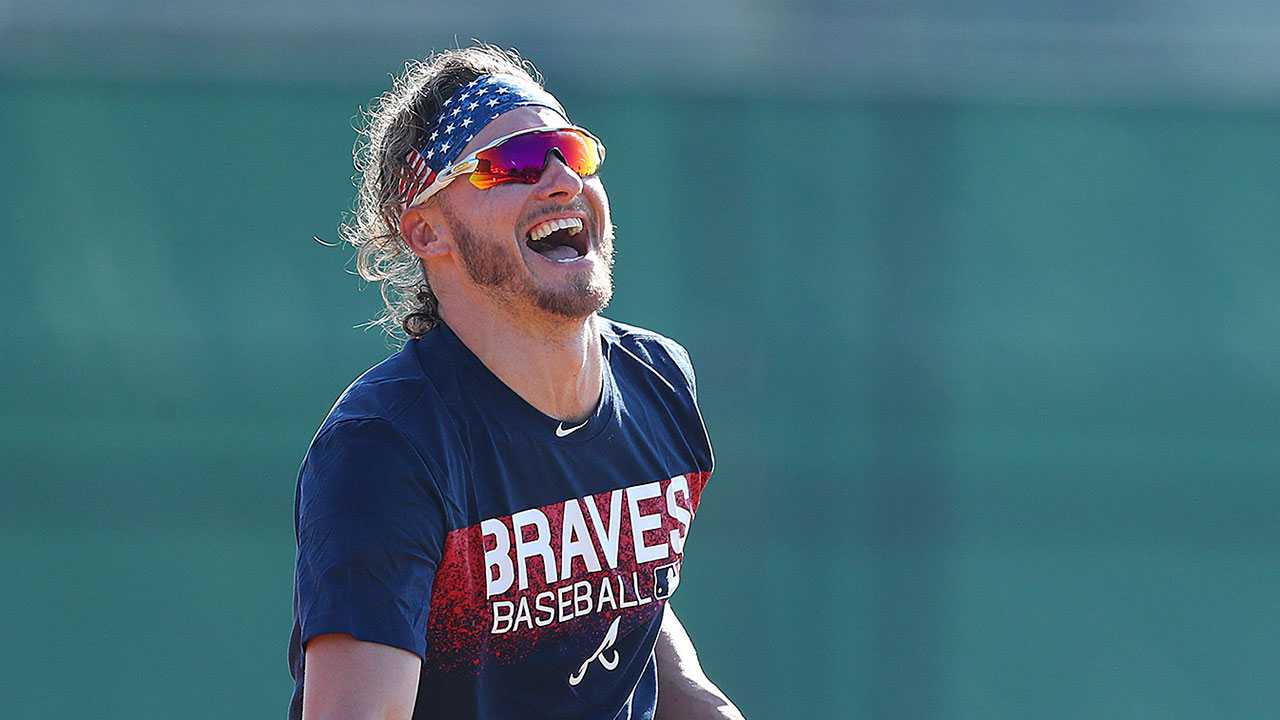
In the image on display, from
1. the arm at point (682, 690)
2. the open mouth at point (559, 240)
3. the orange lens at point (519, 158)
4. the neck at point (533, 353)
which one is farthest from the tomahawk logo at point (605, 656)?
the orange lens at point (519, 158)

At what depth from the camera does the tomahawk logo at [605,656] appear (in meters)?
1.92

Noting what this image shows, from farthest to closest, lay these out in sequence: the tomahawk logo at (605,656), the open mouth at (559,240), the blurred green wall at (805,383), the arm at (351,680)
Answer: the blurred green wall at (805,383) → the open mouth at (559,240) → the tomahawk logo at (605,656) → the arm at (351,680)

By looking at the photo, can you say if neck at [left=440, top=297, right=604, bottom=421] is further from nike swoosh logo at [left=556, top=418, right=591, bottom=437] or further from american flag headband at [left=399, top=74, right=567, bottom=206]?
american flag headband at [left=399, top=74, right=567, bottom=206]

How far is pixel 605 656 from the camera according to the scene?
1.97 meters

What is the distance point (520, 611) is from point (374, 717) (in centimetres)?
31

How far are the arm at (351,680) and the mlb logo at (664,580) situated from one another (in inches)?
20.7

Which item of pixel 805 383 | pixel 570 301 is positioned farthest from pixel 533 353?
pixel 805 383

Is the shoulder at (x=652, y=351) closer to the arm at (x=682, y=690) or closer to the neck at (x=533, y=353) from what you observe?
the neck at (x=533, y=353)

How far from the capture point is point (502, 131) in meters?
2.02

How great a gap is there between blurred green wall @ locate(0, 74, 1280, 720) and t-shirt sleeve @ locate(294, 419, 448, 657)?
106 inches

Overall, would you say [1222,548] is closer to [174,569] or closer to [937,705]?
[937,705]

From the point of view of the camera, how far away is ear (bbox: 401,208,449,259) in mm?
2043

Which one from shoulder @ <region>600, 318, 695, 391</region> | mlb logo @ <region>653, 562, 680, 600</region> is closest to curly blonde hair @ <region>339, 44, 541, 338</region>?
shoulder @ <region>600, 318, 695, 391</region>

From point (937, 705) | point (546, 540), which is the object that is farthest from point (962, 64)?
point (546, 540)
